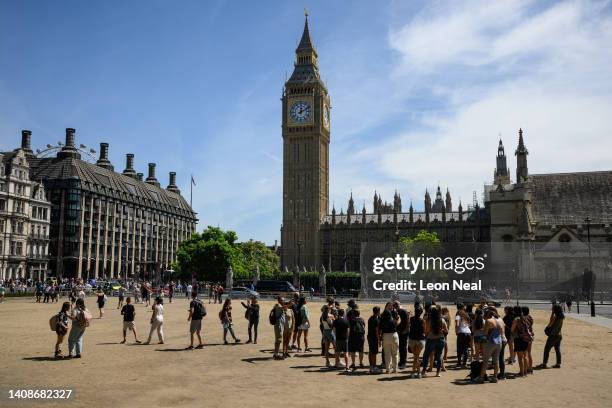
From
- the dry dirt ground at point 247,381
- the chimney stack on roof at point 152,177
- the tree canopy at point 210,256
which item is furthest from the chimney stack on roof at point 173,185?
the dry dirt ground at point 247,381

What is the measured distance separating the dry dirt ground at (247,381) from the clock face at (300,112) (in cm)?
10782

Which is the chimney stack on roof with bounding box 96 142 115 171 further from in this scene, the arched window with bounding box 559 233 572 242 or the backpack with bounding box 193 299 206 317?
the backpack with bounding box 193 299 206 317

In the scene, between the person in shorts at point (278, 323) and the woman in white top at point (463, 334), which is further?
the person in shorts at point (278, 323)

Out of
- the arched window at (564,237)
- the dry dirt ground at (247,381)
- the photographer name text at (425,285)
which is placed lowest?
the dry dirt ground at (247,381)

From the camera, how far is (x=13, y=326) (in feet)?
83.8

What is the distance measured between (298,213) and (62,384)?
375ft

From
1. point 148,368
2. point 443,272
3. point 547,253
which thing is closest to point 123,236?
point 443,272

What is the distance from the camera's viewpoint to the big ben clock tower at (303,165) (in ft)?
411

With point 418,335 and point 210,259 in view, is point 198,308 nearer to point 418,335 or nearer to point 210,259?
point 418,335

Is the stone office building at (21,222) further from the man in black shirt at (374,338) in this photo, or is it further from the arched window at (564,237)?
the arched window at (564,237)

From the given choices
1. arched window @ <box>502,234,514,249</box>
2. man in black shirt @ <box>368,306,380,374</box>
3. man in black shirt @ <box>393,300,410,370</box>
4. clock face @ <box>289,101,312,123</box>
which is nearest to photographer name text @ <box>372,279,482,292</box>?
arched window @ <box>502,234,514,249</box>

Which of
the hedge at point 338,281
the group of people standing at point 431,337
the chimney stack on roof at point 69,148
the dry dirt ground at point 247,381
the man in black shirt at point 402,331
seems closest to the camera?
the dry dirt ground at point 247,381

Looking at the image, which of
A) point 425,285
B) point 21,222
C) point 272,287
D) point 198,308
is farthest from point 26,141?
point 198,308

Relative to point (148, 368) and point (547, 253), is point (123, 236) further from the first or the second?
point (148, 368)
